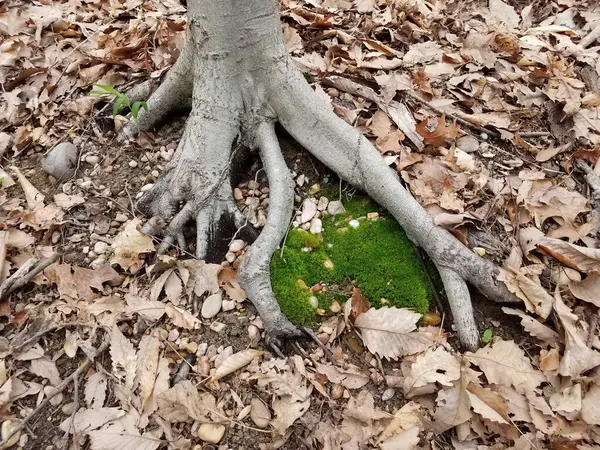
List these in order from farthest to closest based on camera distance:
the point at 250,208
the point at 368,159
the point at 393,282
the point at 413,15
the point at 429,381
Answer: the point at 413,15, the point at 250,208, the point at 368,159, the point at 393,282, the point at 429,381

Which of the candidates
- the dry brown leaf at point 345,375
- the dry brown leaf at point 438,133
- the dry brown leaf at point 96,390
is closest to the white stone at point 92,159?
the dry brown leaf at point 96,390

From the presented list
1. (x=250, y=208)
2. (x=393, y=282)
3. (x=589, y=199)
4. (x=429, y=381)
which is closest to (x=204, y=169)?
(x=250, y=208)

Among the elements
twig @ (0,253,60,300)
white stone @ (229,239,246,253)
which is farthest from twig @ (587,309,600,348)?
twig @ (0,253,60,300)

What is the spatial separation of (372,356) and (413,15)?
3.16 m

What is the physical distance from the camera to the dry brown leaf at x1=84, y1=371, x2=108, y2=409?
2213 millimetres

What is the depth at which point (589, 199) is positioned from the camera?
8.89ft

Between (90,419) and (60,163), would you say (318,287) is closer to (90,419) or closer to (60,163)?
(90,419)

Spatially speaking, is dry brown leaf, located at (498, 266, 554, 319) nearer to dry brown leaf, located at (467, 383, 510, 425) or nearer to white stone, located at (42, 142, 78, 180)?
dry brown leaf, located at (467, 383, 510, 425)

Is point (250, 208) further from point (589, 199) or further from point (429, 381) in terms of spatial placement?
point (589, 199)

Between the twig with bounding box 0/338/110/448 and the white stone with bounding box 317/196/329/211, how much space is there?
4.67 feet

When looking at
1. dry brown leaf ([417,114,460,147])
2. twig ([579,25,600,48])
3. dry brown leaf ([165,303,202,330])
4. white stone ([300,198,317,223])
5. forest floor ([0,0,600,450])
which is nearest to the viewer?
forest floor ([0,0,600,450])

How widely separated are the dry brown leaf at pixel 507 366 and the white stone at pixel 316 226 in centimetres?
105

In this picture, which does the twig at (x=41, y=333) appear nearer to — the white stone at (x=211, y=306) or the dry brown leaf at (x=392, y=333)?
the white stone at (x=211, y=306)

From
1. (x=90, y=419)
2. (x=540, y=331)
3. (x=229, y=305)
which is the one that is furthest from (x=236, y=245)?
(x=540, y=331)
